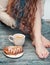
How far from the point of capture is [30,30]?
1.47 metres

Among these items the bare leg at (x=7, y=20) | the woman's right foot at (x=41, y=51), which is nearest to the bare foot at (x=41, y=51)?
the woman's right foot at (x=41, y=51)

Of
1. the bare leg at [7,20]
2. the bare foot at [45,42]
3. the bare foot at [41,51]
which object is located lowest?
the bare foot at [45,42]

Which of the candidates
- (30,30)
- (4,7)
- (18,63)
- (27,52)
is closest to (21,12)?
(30,30)

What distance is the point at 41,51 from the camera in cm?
125

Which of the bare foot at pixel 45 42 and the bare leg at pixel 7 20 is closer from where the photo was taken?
the bare foot at pixel 45 42

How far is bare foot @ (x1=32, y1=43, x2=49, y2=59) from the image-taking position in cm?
120

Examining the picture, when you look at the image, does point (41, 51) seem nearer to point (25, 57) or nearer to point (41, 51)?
point (41, 51)

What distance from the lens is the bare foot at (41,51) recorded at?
120cm

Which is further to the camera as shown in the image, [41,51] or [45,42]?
[45,42]

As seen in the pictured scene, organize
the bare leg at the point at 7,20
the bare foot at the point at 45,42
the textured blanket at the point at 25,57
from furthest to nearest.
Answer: the bare leg at the point at 7,20 → the bare foot at the point at 45,42 → the textured blanket at the point at 25,57

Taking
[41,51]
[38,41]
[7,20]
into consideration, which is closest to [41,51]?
[41,51]

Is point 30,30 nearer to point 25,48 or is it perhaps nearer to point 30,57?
point 25,48

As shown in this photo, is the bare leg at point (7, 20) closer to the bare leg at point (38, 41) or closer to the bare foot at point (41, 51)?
the bare leg at point (38, 41)

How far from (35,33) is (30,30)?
0.12m
